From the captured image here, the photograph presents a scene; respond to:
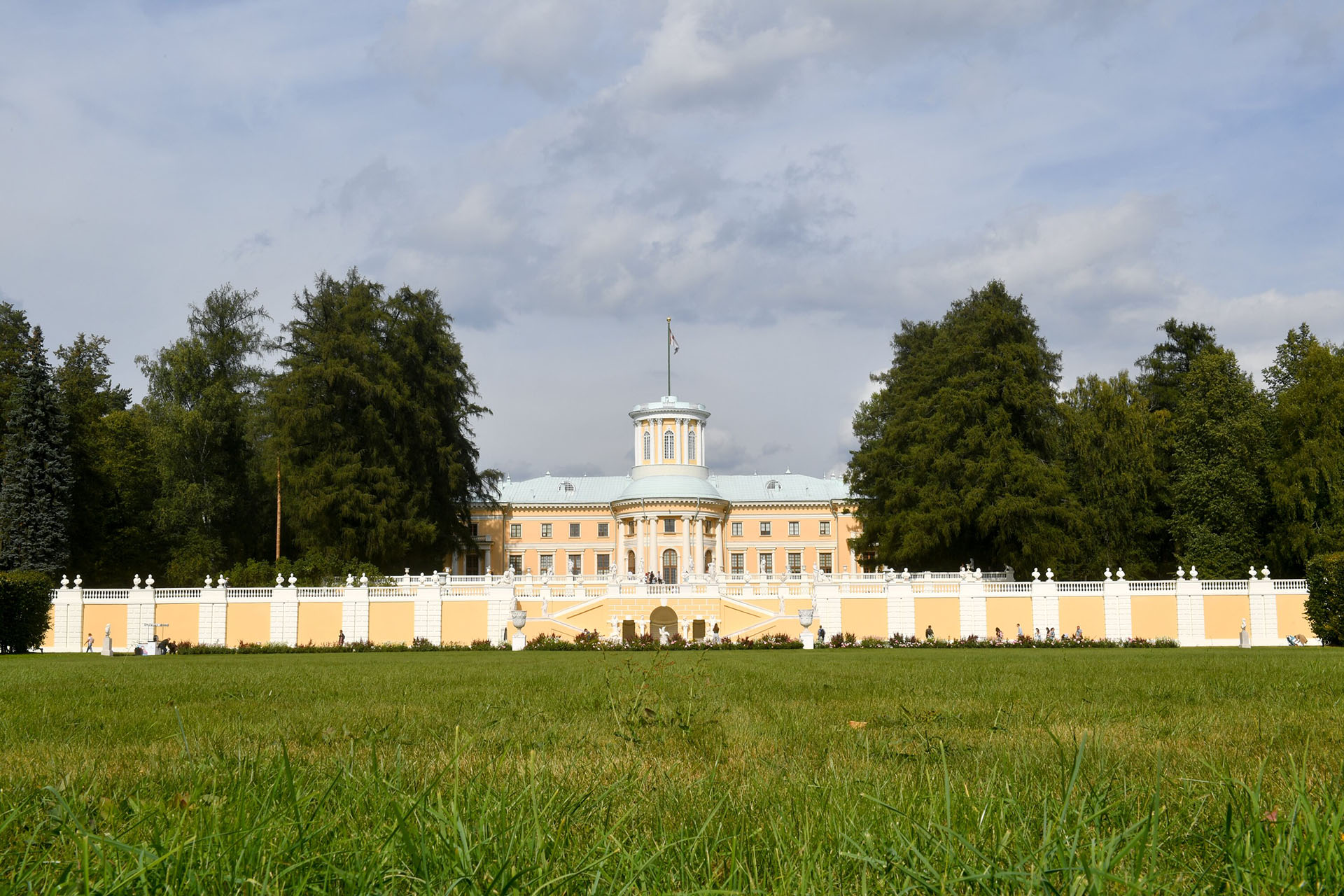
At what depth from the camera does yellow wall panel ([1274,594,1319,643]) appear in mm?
35906

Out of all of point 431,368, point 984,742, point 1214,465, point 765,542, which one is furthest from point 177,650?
point 765,542

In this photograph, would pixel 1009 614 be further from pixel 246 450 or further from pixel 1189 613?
pixel 246 450

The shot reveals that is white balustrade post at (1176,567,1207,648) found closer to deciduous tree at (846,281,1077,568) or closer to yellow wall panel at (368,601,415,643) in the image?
deciduous tree at (846,281,1077,568)

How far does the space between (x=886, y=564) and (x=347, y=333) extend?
25917 millimetres

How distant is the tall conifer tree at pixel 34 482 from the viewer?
4100cm

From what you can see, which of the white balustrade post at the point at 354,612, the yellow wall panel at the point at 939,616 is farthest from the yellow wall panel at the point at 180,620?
the yellow wall panel at the point at 939,616

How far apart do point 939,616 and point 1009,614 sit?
95.5 inches

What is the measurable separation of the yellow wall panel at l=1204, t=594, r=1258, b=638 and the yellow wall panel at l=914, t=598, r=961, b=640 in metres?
8.27

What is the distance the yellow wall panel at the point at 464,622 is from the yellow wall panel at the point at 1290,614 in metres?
27.2

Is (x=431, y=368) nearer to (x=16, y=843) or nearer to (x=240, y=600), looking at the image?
(x=240, y=600)

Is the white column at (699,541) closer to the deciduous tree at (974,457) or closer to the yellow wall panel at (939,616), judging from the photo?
the deciduous tree at (974,457)

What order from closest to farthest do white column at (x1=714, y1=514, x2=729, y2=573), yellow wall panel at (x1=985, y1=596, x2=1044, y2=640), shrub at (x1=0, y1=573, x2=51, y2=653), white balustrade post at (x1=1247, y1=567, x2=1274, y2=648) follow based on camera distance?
1. shrub at (x1=0, y1=573, x2=51, y2=653)
2. white balustrade post at (x1=1247, y1=567, x2=1274, y2=648)
3. yellow wall panel at (x1=985, y1=596, x2=1044, y2=640)
4. white column at (x1=714, y1=514, x2=729, y2=573)

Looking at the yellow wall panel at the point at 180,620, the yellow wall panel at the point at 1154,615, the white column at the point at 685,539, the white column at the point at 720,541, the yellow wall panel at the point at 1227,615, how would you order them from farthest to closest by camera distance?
the white column at the point at 720,541, the white column at the point at 685,539, the yellow wall panel at the point at 180,620, the yellow wall panel at the point at 1154,615, the yellow wall panel at the point at 1227,615

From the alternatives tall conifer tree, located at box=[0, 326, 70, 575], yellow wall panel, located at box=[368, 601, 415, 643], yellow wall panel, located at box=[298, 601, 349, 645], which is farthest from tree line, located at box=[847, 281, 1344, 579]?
tall conifer tree, located at box=[0, 326, 70, 575]
